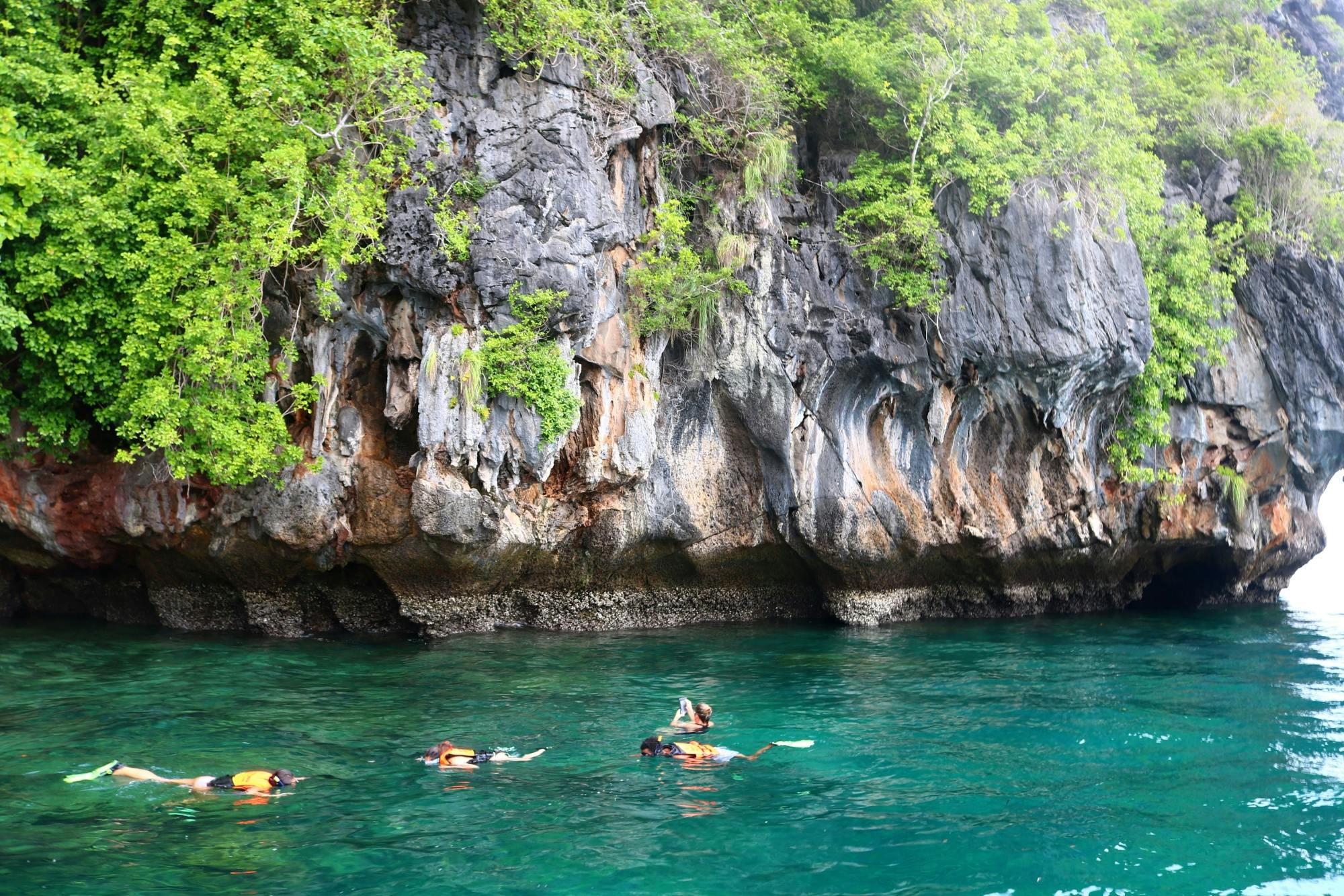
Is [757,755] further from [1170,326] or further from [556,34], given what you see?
[1170,326]

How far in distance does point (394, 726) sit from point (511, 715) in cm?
150

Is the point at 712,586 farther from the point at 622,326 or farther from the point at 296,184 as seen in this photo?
the point at 296,184

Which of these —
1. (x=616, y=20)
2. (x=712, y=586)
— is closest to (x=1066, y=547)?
(x=712, y=586)

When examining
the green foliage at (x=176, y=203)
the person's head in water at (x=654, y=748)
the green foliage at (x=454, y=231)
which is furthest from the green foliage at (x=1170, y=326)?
the green foliage at (x=176, y=203)

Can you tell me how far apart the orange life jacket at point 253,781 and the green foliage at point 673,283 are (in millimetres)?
11196

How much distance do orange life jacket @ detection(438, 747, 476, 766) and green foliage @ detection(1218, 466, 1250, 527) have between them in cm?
2190

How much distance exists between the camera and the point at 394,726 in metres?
11.8

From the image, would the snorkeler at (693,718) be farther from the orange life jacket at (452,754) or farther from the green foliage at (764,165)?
the green foliage at (764,165)

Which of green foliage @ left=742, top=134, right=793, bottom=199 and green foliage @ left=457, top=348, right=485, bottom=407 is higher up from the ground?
green foliage @ left=742, top=134, right=793, bottom=199

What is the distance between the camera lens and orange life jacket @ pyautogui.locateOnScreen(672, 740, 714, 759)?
10.8m

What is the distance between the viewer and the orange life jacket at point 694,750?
35.4 ft

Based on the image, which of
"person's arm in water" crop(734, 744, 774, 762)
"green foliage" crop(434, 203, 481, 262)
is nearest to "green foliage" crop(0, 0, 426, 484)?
"green foliage" crop(434, 203, 481, 262)

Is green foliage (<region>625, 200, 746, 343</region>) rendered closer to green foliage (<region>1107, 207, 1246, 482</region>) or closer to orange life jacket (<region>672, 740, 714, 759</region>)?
orange life jacket (<region>672, 740, 714, 759</region>)

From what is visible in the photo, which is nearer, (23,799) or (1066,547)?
(23,799)
